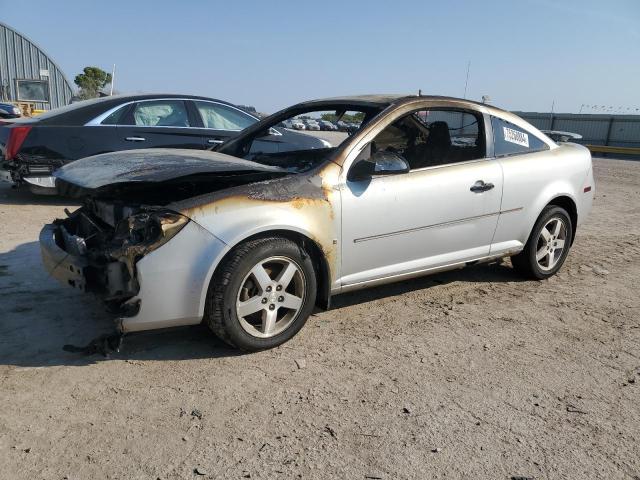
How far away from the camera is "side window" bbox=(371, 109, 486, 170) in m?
4.39

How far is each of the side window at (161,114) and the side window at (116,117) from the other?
14 centimetres

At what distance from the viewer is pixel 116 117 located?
727cm

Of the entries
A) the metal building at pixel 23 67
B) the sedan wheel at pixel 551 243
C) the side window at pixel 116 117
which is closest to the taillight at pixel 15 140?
the side window at pixel 116 117

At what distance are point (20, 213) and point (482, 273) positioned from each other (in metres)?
5.71

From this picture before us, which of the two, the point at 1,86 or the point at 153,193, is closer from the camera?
the point at 153,193

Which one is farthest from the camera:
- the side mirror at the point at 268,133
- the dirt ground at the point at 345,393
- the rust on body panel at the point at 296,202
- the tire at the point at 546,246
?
the side mirror at the point at 268,133

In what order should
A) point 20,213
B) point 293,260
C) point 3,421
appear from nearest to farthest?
point 3,421 → point 293,260 → point 20,213

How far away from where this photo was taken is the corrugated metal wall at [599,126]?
1044 inches

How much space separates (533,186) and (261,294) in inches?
106

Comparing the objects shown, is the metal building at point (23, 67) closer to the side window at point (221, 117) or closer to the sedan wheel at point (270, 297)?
the side window at point (221, 117)

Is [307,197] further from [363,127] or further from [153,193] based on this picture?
[153,193]

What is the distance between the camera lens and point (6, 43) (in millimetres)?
33750

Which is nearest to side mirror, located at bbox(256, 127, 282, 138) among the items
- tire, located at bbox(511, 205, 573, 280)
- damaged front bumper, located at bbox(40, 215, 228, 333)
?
damaged front bumper, located at bbox(40, 215, 228, 333)

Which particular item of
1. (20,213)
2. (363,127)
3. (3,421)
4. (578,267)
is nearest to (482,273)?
(578,267)
